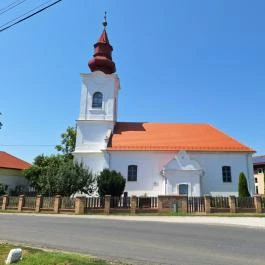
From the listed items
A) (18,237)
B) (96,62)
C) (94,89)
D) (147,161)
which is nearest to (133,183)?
(147,161)

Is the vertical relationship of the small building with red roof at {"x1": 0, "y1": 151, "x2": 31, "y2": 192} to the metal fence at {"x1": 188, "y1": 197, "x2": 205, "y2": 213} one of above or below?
above

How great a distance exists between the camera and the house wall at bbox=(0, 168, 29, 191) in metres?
40.4

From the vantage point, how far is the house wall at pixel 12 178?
133ft

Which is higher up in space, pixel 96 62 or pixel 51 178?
pixel 96 62

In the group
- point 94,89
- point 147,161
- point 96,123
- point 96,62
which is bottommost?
point 147,161

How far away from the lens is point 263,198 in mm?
22688

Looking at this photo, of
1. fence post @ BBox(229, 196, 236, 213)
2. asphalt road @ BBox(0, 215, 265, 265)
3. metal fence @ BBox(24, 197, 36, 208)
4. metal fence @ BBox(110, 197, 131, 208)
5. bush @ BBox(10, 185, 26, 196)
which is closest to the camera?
asphalt road @ BBox(0, 215, 265, 265)

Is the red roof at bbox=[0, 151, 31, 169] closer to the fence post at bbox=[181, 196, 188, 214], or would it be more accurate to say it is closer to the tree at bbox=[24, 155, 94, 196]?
the tree at bbox=[24, 155, 94, 196]

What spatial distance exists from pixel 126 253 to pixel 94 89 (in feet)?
88.6

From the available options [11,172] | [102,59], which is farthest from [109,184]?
[11,172]

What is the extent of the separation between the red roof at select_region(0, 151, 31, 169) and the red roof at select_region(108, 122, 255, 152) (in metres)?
17.8

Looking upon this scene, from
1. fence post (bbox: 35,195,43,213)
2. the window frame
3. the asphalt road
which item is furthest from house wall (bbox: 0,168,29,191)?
the asphalt road

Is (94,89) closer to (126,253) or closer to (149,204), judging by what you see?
(149,204)

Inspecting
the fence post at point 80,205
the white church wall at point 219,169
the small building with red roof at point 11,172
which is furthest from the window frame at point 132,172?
the small building with red roof at point 11,172
